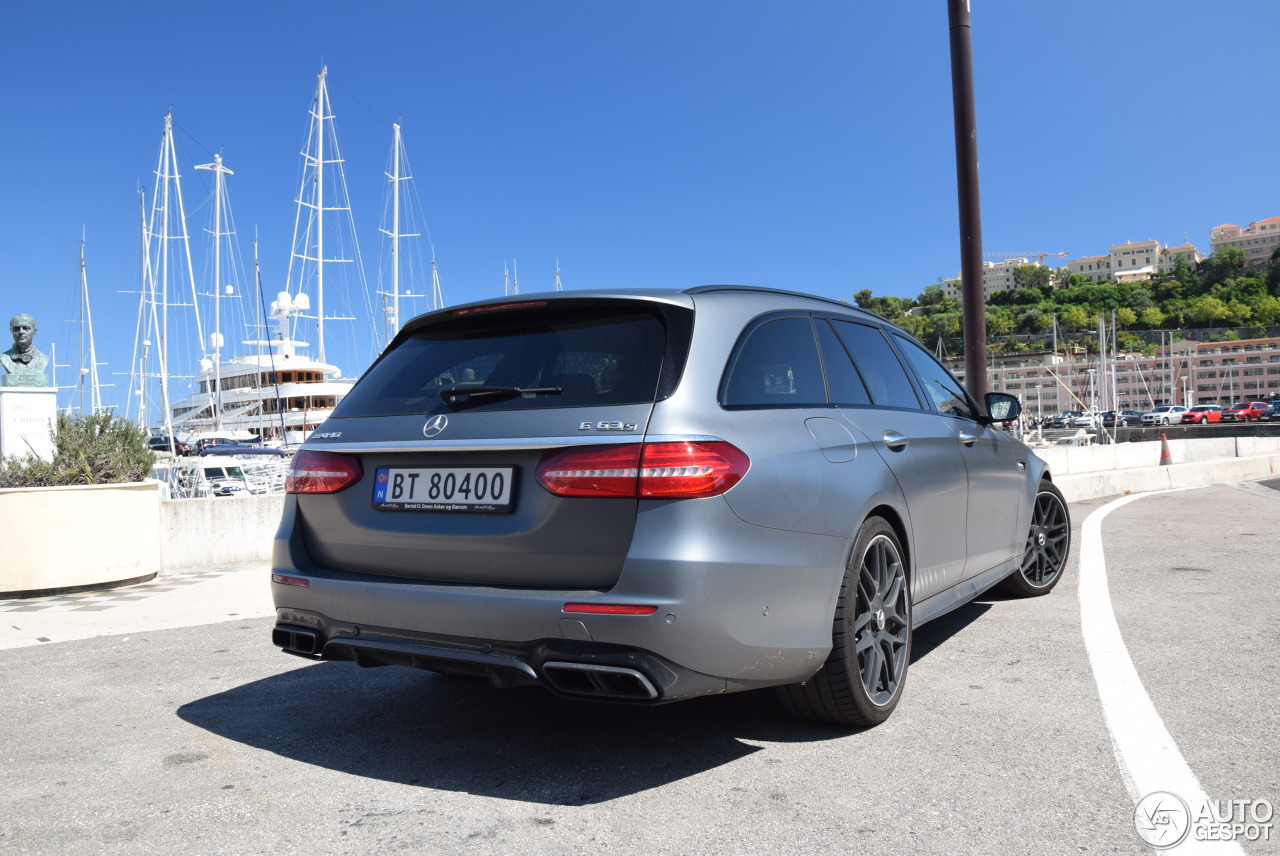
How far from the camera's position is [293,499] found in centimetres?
363

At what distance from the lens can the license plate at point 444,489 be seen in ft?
10.1

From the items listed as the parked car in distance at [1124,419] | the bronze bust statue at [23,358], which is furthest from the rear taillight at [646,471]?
the parked car in distance at [1124,419]

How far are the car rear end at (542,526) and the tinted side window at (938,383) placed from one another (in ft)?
6.37

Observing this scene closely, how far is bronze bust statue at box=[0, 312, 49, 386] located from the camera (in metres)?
12.5

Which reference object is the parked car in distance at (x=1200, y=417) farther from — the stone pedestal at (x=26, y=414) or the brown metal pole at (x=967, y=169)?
the stone pedestal at (x=26, y=414)

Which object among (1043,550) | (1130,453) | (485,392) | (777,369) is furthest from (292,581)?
(1130,453)

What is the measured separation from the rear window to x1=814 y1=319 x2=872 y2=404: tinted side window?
0.90 metres

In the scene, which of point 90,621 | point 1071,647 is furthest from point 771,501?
point 90,621

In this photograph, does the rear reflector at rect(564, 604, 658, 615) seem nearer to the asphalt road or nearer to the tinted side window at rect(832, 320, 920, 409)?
the asphalt road

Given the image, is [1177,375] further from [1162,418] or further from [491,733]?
[491,733]

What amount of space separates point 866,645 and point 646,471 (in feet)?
3.95

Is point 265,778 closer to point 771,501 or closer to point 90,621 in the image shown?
point 771,501

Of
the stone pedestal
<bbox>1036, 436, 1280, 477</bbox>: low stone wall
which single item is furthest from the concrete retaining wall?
the stone pedestal

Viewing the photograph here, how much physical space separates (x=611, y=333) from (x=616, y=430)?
1.45 ft
